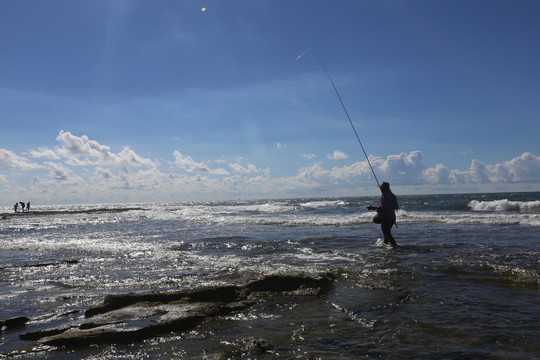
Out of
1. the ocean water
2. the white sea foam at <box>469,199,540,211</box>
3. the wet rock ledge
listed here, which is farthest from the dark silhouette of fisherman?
the white sea foam at <box>469,199,540,211</box>

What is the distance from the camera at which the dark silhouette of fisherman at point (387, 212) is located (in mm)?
12232

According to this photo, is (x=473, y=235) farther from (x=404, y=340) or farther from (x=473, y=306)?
(x=404, y=340)

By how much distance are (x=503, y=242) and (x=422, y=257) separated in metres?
4.58

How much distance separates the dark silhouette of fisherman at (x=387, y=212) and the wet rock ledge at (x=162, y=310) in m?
5.99

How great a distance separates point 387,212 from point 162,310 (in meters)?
9.18

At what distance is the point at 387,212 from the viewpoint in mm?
12250

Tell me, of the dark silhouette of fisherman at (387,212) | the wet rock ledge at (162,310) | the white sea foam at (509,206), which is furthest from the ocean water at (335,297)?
the white sea foam at (509,206)

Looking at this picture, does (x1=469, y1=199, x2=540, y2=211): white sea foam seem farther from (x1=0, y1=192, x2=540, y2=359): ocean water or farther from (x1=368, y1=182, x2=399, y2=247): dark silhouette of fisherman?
(x1=368, y1=182, x2=399, y2=247): dark silhouette of fisherman

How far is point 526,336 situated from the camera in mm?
4188

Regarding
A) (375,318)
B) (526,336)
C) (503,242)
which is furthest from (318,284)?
(503,242)

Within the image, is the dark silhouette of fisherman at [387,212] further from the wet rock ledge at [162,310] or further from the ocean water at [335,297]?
the wet rock ledge at [162,310]

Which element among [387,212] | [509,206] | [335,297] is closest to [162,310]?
[335,297]

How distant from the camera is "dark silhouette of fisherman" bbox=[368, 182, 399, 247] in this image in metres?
12.2

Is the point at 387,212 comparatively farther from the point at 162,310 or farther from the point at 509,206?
the point at 509,206
